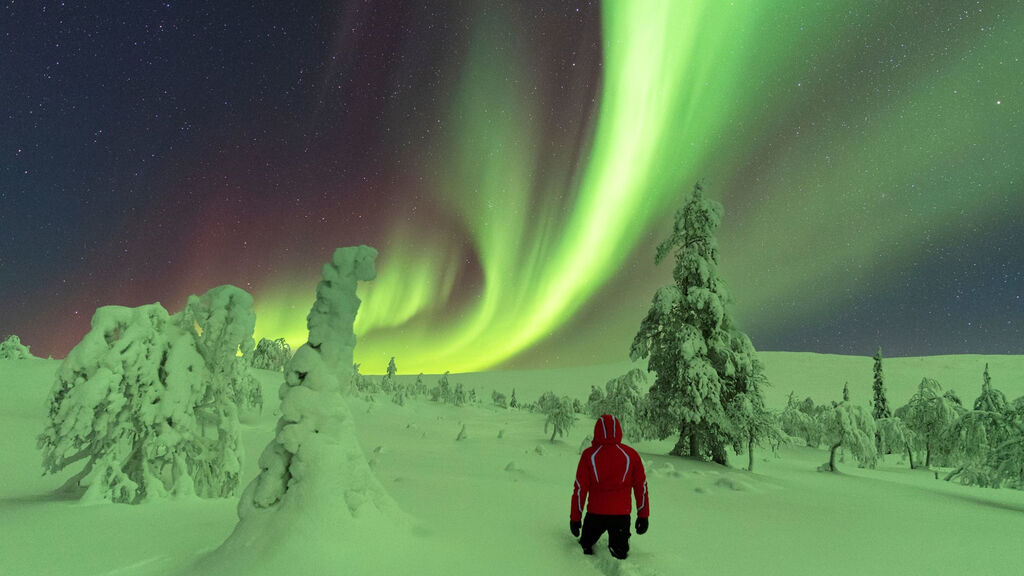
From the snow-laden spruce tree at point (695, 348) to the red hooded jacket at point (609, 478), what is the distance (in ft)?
42.4

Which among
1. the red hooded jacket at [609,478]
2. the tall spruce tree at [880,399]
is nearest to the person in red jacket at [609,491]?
the red hooded jacket at [609,478]

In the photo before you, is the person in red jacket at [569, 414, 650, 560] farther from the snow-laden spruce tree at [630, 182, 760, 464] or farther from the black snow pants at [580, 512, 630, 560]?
the snow-laden spruce tree at [630, 182, 760, 464]

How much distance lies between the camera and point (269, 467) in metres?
5.66

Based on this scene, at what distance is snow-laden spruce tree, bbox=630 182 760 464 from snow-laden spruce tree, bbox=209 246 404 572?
1476cm

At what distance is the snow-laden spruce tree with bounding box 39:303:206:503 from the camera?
8.13m

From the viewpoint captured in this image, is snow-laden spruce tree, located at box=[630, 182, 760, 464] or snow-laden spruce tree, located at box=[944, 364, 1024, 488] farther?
snow-laden spruce tree, located at box=[630, 182, 760, 464]

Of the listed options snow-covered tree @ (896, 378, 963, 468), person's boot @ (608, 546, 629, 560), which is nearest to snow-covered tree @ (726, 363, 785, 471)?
person's boot @ (608, 546, 629, 560)

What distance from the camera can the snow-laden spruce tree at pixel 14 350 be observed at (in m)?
31.8

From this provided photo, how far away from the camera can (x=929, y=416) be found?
3012 centimetres

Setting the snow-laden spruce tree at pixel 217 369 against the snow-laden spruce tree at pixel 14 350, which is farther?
the snow-laden spruce tree at pixel 14 350

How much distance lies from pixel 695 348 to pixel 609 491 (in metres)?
13.8

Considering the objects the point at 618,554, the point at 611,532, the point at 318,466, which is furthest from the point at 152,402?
the point at 618,554

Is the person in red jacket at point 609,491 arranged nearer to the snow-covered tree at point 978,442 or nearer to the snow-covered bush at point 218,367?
the snow-covered bush at point 218,367

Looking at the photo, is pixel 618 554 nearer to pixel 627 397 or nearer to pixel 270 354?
pixel 627 397
